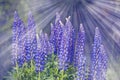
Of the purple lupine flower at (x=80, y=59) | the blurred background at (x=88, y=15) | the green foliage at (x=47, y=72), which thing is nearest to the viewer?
the purple lupine flower at (x=80, y=59)

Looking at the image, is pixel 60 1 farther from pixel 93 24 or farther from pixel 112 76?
pixel 112 76

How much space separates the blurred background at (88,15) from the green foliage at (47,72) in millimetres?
531

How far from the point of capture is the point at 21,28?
2.66m

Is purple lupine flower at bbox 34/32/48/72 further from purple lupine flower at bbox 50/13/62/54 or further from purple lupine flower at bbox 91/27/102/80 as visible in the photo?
purple lupine flower at bbox 91/27/102/80

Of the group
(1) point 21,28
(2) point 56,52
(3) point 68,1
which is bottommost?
(2) point 56,52

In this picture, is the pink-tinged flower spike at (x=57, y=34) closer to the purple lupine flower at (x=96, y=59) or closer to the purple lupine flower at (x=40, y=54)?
the purple lupine flower at (x=40, y=54)

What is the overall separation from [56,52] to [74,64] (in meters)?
0.16

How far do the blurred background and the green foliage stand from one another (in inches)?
20.9

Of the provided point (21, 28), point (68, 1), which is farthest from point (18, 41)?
point (68, 1)

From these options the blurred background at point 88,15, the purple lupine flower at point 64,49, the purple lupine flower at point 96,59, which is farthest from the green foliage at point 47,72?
the blurred background at point 88,15

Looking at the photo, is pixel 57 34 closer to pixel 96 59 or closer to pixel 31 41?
pixel 31 41

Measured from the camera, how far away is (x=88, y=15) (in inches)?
120

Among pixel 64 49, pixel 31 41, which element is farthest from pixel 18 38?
pixel 64 49

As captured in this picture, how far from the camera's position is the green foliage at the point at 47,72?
8.44ft
